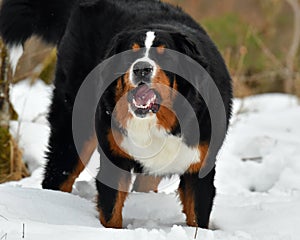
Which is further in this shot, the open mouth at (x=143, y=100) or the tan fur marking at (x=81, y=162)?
the tan fur marking at (x=81, y=162)

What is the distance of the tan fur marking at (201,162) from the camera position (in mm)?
4004

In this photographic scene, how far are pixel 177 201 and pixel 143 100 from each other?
1.09 meters

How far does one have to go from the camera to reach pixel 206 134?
13.1 feet

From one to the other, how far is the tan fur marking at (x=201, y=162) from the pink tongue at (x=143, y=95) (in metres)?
0.48

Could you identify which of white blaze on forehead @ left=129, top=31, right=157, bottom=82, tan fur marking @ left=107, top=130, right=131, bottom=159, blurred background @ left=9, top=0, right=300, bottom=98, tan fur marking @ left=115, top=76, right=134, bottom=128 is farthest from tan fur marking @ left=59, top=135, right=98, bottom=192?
blurred background @ left=9, top=0, right=300, bottom=98

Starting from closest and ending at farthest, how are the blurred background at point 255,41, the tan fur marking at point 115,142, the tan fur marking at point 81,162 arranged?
the tan fur marking at point 115,142, the tan fur marking at point 81,162, the blurred background at point 255,41

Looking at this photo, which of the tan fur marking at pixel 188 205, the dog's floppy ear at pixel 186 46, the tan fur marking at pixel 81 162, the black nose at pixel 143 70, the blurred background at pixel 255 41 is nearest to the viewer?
the black nose at pixel 143 70

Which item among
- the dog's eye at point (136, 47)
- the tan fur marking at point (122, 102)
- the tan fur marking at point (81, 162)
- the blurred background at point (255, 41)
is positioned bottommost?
the blurred background at point (255, 41)

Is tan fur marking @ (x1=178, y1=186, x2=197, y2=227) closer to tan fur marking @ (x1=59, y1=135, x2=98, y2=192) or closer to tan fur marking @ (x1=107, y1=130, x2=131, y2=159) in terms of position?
tan fur marking @ (x1=107, y1=130, x2=131, y2=159)

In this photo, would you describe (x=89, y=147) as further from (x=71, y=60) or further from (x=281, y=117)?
(x=281, y=117)

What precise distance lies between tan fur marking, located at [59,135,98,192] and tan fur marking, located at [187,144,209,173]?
3.33 feet

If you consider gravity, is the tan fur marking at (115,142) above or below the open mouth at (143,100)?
below

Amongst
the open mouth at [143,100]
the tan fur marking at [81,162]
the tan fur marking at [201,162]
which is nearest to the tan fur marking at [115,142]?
the open mouth at [143,100]

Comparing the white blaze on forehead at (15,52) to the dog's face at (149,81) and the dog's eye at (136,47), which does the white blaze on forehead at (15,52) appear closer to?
the dog's face at (149,81)
